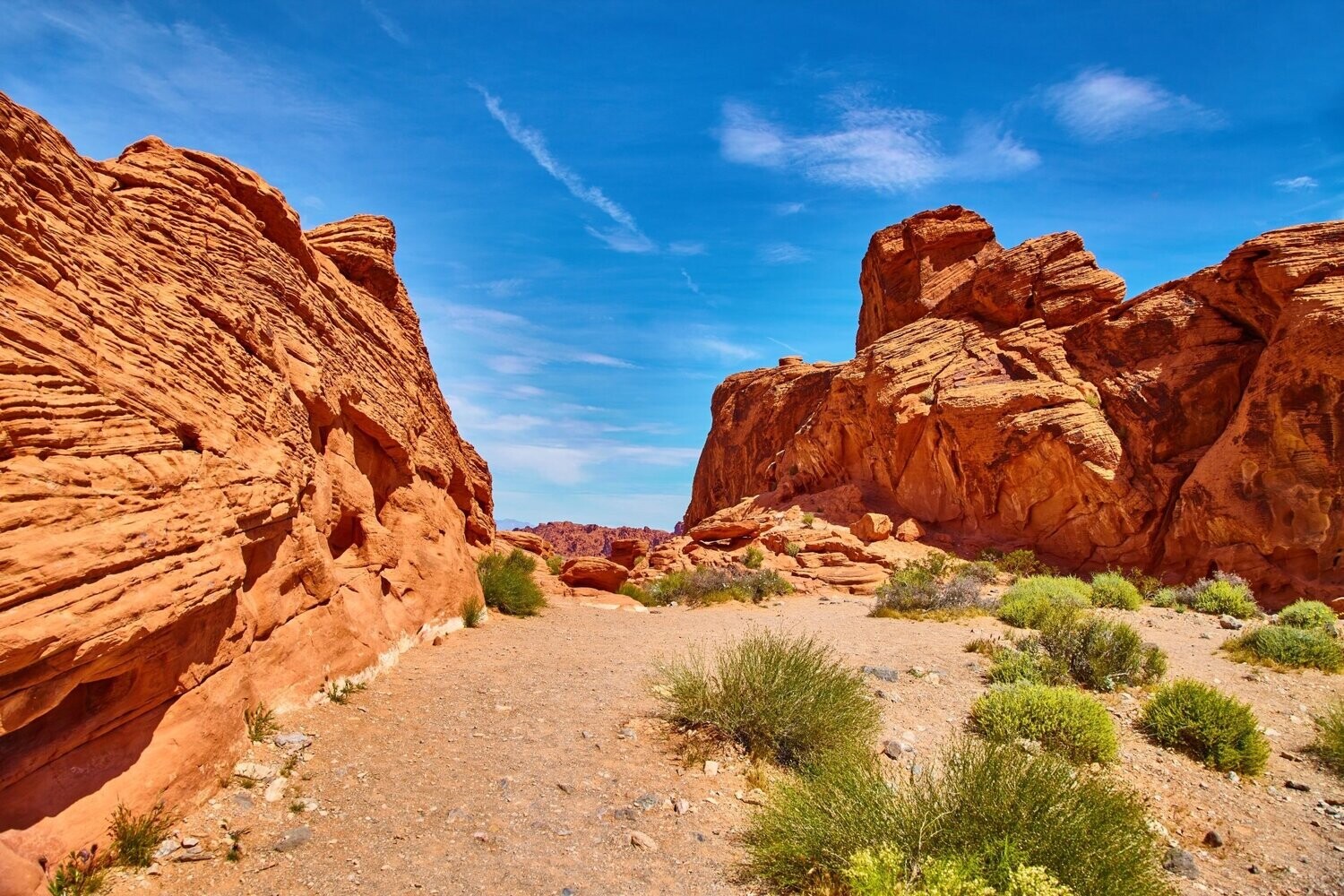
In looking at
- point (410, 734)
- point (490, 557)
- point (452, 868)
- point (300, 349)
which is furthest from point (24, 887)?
point (490, 557)

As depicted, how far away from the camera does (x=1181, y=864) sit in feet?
16.1

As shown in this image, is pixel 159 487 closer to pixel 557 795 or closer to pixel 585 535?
pixel 557 795

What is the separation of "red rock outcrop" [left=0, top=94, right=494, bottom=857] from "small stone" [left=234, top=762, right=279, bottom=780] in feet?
0.32

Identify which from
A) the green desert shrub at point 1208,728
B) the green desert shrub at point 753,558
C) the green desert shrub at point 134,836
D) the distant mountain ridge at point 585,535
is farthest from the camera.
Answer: the distant mountain ridge at point 585,535

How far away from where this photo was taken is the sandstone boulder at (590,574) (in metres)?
21.5

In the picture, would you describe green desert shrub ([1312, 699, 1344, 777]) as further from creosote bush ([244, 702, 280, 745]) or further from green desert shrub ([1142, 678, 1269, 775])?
creosote bush ([244, 702, 280, 745])

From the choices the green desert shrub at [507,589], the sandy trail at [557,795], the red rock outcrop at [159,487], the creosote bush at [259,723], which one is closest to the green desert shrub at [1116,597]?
the sandy trail at [557,795]

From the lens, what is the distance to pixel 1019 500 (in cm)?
2314

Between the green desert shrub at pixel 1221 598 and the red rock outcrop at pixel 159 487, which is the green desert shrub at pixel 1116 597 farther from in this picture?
the red rock outcrop at pixel 159 487

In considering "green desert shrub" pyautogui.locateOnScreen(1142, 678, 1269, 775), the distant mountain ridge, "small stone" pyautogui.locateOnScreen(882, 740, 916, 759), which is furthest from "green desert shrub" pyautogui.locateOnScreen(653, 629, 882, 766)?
the distant mountain ridge

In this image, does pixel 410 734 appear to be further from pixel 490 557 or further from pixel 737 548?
pixel 737 548

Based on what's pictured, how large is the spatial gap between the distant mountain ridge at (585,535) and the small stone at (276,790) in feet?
235

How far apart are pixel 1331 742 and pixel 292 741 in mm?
9698

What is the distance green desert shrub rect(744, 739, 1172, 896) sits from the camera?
3709 mm
